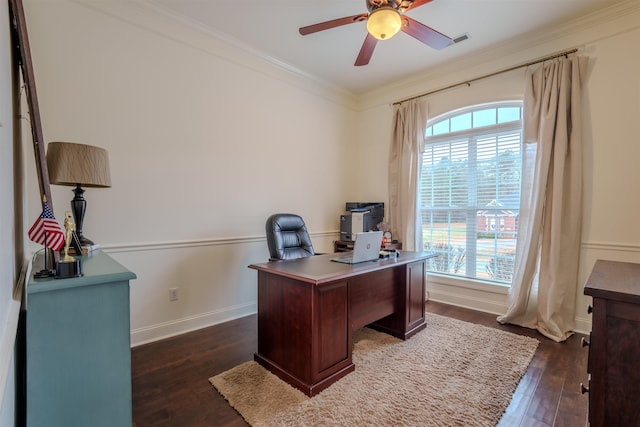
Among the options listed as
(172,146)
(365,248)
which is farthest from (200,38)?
(365,248)

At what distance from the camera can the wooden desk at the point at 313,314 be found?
1843mm

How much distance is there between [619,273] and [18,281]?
2754mm

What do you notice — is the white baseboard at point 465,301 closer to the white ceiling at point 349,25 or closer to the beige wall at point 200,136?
the beige wall at point 200,136

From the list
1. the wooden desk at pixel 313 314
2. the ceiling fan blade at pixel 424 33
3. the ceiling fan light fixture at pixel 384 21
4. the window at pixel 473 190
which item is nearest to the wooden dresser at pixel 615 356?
the wooden desk at pixel 313 314

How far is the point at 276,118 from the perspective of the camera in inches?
137

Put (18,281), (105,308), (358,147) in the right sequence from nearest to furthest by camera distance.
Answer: (105,308) → (18,281) → (358,147)

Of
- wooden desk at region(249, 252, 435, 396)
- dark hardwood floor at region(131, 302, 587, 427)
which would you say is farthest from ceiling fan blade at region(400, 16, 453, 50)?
dark hardwood floor at region(131, 302, 587, 427)

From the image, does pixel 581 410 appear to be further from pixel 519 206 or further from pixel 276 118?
pixel 276 118

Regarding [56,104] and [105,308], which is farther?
[56,104]

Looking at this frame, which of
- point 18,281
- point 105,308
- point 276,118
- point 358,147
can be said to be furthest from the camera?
point 358,147

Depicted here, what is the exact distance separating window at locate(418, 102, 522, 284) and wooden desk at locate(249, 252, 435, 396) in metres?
1.51

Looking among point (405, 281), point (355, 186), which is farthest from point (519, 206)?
point (355, 186)

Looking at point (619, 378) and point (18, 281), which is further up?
point (18, 281)

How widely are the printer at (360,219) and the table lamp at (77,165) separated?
279cm
